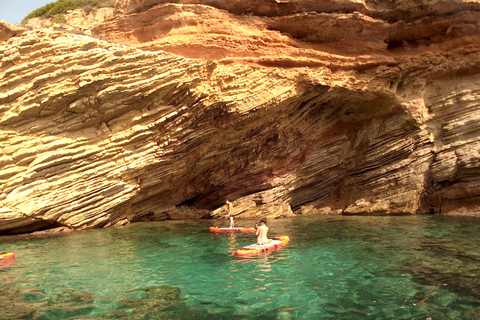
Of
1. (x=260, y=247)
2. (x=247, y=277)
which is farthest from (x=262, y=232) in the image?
(x=247, y=277)

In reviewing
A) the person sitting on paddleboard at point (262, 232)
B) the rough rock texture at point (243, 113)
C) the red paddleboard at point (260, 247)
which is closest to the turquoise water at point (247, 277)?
the red paddleboard at point (260, 247)

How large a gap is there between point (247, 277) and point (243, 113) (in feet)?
34.3

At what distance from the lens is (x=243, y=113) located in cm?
1744

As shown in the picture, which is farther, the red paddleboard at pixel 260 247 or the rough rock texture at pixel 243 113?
the rough rock texture at pixel 243 113

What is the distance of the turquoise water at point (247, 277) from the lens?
20.1 ft

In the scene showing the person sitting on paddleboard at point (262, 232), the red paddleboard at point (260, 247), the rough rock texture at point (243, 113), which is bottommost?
the red paddleboard at point (260, 247)

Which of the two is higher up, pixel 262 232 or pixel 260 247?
pixel 262 232

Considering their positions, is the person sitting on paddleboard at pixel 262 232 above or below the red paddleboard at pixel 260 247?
above

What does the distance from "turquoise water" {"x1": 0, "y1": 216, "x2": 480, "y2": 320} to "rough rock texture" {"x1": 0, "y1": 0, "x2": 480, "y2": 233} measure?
13.1 ft

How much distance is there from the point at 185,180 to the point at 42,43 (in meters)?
8.73

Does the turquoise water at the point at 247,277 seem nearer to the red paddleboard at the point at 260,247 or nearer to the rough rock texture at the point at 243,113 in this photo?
the red paddleboard at the point at 260,247

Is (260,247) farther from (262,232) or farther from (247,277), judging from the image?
(247,277)

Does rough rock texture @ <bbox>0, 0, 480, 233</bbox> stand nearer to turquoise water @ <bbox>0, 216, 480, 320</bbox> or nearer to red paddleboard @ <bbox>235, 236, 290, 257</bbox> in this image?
turquoise water @ <bbox>0, 216, 480, 320</bbox>

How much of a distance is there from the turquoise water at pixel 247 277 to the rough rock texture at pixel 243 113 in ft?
13.1
